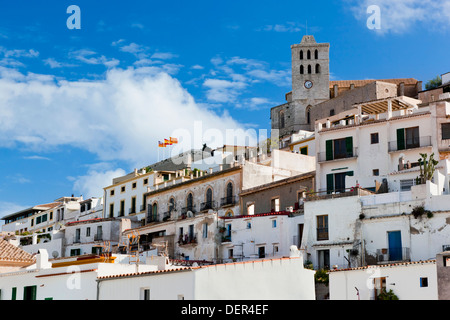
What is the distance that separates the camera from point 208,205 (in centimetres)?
5609

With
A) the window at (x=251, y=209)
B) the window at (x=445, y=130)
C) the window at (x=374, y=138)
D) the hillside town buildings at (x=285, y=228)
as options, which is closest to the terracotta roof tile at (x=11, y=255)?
the hillside town buildings at (x=285, y=228)

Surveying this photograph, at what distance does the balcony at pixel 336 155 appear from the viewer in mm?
50188

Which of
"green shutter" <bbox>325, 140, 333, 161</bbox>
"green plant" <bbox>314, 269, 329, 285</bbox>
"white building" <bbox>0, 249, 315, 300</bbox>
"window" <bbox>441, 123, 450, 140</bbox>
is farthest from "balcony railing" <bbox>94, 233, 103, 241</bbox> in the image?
"window" <bbox>441, 123, 450, 140</bbox>

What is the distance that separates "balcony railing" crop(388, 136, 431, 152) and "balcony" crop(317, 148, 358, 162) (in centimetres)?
253

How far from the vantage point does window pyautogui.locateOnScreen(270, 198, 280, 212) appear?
1965 inches

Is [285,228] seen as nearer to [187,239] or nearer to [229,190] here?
[187,239]

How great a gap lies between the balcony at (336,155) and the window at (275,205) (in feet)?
13.4

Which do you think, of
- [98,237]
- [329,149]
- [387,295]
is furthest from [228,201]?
[387,295]

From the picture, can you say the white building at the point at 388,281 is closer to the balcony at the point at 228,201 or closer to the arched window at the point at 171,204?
the balcony at the point at 228,201

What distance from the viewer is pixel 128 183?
232 feet
